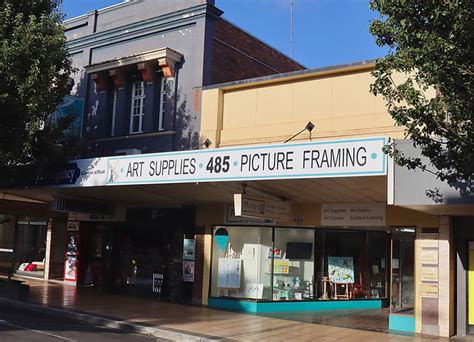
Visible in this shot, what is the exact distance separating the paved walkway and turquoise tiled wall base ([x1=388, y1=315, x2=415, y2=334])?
70 centimetres

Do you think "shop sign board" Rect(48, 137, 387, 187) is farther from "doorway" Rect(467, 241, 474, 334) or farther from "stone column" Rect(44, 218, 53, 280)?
"stone column" Rect(44, 218, 53, 280)

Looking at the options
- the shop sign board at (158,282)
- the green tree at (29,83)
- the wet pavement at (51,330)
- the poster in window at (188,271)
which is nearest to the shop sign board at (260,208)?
the wet pavement at (51,330)

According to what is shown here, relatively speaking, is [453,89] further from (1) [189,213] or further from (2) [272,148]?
(1) [189,213]

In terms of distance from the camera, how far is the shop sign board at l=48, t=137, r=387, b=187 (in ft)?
35.9

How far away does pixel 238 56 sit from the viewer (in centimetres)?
1920

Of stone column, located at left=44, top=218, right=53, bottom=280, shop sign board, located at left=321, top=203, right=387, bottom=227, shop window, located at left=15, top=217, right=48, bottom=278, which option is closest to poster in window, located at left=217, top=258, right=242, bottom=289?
shop sign board, located at left=321, top=203, right=387, bottom=227

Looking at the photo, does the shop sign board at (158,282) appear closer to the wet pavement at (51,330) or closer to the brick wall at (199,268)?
the brick wall at (199,268)

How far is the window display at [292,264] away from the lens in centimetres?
1616

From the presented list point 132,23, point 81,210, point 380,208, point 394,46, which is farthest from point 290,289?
point 132,23

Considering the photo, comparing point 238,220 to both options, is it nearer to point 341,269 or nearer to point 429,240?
point 341,269

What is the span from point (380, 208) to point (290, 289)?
151 inches

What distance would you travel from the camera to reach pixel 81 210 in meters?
18.6

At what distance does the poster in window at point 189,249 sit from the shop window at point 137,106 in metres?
4.38

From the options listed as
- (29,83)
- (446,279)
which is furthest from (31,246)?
(446,279)
